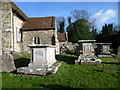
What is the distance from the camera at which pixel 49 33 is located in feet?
53.8

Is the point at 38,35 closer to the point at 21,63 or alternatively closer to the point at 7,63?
the point at 21,63

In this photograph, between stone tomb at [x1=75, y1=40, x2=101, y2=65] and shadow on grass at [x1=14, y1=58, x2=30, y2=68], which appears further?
stone tomb at [x1=75, y1=40, x2=101, y2=65]

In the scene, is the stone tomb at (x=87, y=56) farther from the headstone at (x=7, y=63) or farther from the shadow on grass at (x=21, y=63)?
the headstone at (x=7, y=63)

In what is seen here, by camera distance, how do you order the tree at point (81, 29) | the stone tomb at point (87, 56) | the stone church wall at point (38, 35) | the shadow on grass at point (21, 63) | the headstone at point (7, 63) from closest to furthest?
the headstone at point (7, 63), the shadow on grass at point (21, 63), the stone tomb at point (87, 56), the stone church wall at point (38, 35), the tree at point (81, 29)

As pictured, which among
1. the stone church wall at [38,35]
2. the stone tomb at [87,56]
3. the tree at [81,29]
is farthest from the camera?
the tree at [81,29]

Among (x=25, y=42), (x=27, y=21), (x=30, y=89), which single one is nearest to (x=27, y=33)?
(x=25, y=42)

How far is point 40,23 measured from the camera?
17453mm

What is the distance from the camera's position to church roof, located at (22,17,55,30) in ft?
53.9

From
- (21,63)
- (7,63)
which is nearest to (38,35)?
(21,63)

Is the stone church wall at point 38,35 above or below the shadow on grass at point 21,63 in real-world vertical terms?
above

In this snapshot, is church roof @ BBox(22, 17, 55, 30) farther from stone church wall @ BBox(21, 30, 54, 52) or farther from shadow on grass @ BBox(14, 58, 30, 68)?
shadow on grass @ BBox(14, 58, 30, 68)

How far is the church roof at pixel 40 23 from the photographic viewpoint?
1644 centimetres

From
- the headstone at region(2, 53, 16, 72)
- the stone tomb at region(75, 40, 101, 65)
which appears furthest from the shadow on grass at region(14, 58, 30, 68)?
the stone tomb at region(75, 40, 101, 65)

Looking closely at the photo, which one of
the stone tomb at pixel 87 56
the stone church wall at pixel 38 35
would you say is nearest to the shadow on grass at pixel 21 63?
the stone tomb at pixel 87 56
